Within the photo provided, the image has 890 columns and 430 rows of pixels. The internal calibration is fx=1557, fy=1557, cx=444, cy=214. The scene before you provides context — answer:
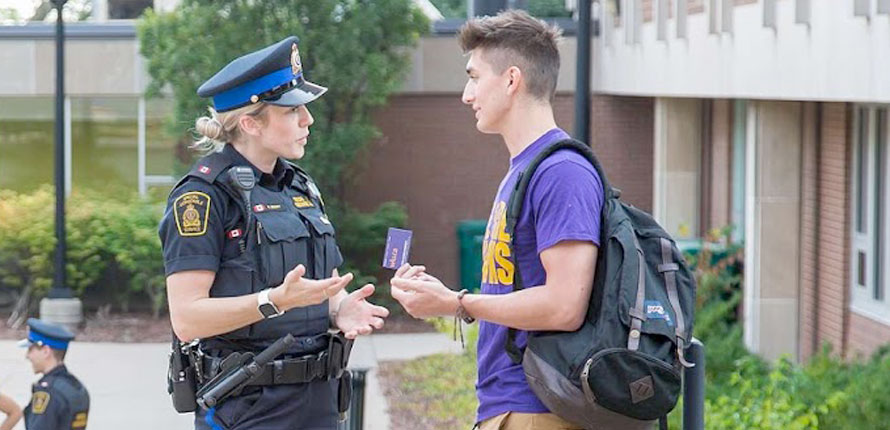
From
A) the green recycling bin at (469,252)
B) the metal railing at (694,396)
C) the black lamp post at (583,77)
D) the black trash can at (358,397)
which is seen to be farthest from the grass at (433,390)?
the metal railing at (694,396)

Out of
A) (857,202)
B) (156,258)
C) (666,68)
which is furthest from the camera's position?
(156,258)

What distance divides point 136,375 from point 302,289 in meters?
10.1

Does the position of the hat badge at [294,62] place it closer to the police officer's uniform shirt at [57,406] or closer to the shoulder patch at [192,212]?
the shoulder patch at [192,212]

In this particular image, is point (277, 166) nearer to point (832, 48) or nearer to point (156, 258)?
point (832, 48)

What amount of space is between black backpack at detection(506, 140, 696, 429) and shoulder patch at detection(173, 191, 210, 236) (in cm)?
88

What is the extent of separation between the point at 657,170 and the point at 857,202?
6.32 m

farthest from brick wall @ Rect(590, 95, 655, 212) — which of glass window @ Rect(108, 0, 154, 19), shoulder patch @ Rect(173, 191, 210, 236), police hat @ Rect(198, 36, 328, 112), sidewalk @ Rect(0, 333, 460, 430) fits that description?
shoulder patch @ Rect(173, 191, 210, 236)

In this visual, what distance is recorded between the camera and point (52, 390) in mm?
8344

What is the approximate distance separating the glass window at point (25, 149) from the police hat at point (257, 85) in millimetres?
15814

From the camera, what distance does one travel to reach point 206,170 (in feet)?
14.2

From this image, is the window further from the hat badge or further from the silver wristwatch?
the silver wristwatch

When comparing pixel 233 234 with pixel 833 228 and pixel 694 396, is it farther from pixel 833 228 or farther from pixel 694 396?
pixel 833 228

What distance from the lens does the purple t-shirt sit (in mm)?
3753

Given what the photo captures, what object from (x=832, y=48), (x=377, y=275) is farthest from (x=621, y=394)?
(x=377, y=275)
